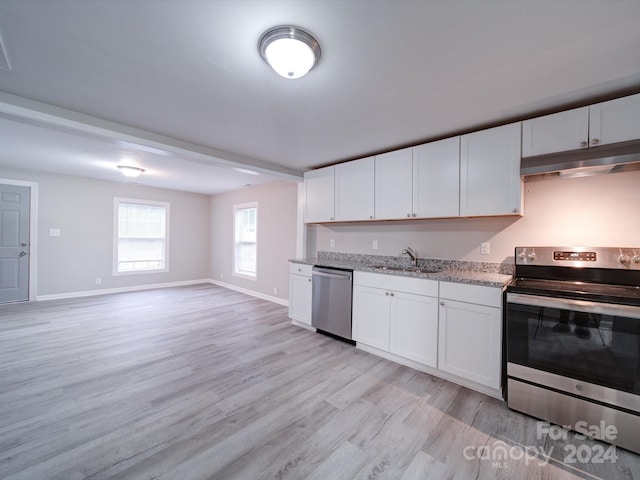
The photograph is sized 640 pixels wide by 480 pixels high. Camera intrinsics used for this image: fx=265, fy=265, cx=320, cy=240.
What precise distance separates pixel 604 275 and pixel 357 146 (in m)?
2.53

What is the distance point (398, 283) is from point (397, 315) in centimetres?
33

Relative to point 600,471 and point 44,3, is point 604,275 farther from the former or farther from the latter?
point 44,3

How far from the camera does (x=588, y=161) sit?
190cm

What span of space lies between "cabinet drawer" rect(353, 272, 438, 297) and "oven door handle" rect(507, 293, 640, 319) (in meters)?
0.63

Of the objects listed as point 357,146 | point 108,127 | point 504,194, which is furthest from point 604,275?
point 108,127

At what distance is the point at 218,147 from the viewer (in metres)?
3.34

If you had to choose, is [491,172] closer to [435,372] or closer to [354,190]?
[354,190]

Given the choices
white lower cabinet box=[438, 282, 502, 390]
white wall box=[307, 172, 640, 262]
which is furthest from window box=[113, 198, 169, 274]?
white lower cabinet box=[438, 282, 502, 390]

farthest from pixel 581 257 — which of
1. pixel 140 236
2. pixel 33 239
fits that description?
pixel 33 239

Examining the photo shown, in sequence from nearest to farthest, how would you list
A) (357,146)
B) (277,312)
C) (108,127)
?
(108,127) < (357,146) < (277,312)

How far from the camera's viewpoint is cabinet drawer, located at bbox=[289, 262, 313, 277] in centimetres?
371

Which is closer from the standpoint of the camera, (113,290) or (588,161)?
(588,161)

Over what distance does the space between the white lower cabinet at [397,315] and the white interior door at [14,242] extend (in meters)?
5.98

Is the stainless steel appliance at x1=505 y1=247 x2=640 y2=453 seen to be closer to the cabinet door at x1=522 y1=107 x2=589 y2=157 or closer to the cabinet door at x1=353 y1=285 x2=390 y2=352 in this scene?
the cabinet door at x1=522 y1=107 x2=589 y2=157
